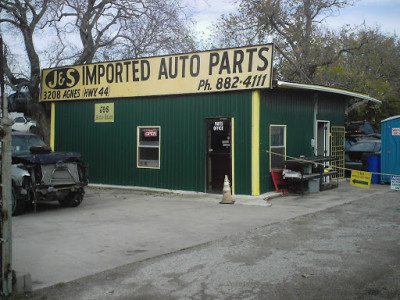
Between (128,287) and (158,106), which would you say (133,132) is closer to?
(158,106)

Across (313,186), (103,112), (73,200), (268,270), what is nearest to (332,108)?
(313,186)

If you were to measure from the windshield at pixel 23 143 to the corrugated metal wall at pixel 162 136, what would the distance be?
161 inches

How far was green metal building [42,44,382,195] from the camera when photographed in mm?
13742

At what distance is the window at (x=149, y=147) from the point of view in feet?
51.0

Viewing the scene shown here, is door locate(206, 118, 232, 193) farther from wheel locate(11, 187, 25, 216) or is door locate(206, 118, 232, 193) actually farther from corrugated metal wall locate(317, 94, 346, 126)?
wheel locate(11, 187, 25, 216)

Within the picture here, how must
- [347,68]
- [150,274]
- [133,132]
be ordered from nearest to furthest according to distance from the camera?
1. [150,274]
2. [133,132]
3. [347,68]

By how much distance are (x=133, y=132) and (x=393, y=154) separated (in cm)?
960

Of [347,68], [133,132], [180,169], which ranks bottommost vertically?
[180,169]

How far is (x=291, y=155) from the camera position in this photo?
1530 cm

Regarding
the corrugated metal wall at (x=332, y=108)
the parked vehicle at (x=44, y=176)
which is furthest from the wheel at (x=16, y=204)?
the corrugated metal wall at (x=332, y=108)

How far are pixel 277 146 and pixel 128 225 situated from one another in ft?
21.8

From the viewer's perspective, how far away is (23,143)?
12.1 meters

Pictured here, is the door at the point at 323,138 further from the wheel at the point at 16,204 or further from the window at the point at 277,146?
the wheel at the point at 16,204

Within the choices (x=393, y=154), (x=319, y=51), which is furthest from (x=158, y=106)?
(x=319, y=51)
